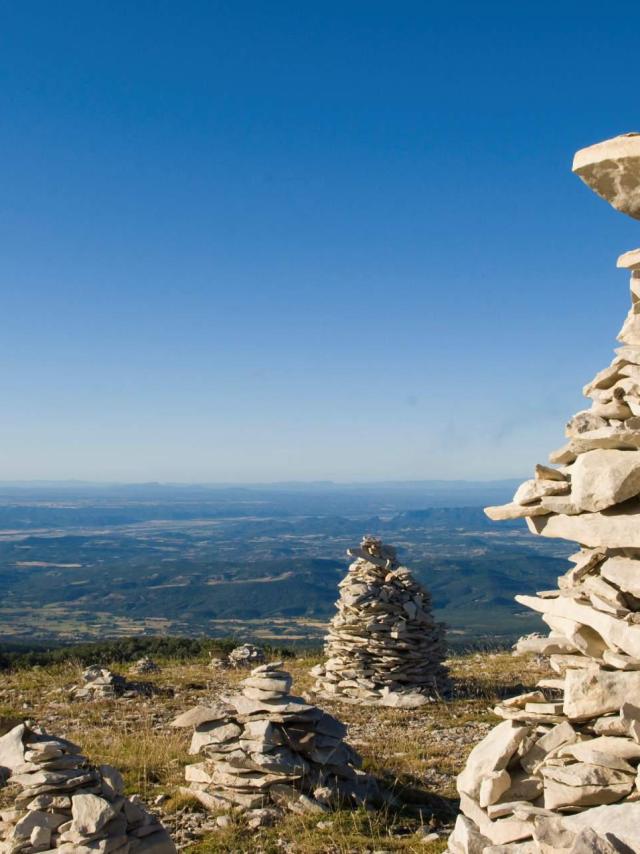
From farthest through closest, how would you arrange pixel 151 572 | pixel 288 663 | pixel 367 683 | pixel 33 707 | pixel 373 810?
pixel 151 572
pixel 288 663
pixel 367 683
pixel 33 707
pixel 373 810

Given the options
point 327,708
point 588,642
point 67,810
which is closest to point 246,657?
point 327,708

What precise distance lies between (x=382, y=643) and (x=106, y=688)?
20.1 feet

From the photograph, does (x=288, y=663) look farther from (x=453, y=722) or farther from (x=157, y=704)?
(x=453, y=722)

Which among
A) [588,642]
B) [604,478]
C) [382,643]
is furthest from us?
[382,643]

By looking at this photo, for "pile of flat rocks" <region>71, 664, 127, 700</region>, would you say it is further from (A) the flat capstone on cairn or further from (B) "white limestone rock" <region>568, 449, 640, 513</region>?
(B) "white limestone rock" <region>568, 449, 640, 513</region>

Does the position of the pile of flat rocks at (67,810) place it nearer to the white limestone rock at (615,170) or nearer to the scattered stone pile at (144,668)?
the white limestone rock at (615,170)

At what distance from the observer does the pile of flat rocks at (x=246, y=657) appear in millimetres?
21531

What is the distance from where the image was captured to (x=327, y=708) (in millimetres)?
15469

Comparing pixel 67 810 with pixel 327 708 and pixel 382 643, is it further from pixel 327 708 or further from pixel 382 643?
pixel 382 643

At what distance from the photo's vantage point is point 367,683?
54.9 ft

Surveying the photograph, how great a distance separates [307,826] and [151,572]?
17722 cm

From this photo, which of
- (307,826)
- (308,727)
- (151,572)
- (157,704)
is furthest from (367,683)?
(151,572)

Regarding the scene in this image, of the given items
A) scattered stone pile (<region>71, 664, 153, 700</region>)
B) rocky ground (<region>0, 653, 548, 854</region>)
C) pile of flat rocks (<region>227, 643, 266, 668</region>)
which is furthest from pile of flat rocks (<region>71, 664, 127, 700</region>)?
pile of flat rocks (<region>227, 643, 266, 668</region>)

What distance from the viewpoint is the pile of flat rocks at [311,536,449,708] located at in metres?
16.8
